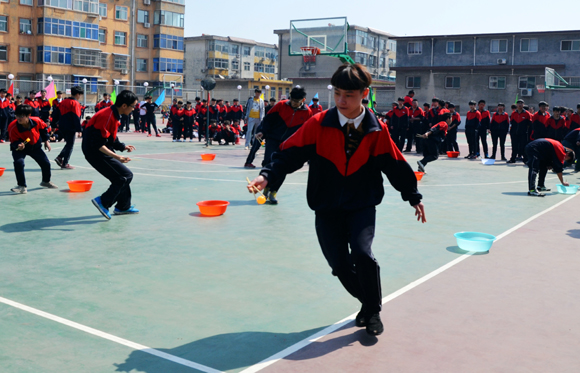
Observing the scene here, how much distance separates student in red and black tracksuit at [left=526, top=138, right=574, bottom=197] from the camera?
36.4ft

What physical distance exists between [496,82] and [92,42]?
40.5 m

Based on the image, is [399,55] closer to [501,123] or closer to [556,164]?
[501,123]

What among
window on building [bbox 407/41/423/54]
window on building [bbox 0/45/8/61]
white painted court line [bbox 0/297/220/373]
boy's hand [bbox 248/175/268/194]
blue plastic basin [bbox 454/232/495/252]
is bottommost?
white painted court line [bbox 0/297/220/373]

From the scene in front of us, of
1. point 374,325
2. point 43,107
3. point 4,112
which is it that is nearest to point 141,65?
point 43,107

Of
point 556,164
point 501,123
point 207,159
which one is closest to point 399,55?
point 501,123

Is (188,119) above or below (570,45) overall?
below

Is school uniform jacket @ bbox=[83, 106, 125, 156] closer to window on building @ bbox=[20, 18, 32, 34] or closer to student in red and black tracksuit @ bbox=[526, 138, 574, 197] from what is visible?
student in red and black tracksuit @ bbox=[526, 138, 574, 197]

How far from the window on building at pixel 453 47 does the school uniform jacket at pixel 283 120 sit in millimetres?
49061

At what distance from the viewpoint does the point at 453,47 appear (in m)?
55.6

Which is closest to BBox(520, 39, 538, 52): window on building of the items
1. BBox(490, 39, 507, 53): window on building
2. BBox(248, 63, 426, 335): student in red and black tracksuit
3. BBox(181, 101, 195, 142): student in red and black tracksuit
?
BBox(490, 39, 507, 53): window on building

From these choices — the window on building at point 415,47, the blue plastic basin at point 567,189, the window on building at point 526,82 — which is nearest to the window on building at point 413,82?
the window on building at point 415,47

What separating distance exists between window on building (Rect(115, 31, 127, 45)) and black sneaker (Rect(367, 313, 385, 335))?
Result: 226ft

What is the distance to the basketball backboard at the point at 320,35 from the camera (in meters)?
28.8

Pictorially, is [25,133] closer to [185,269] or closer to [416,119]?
[185,269]
